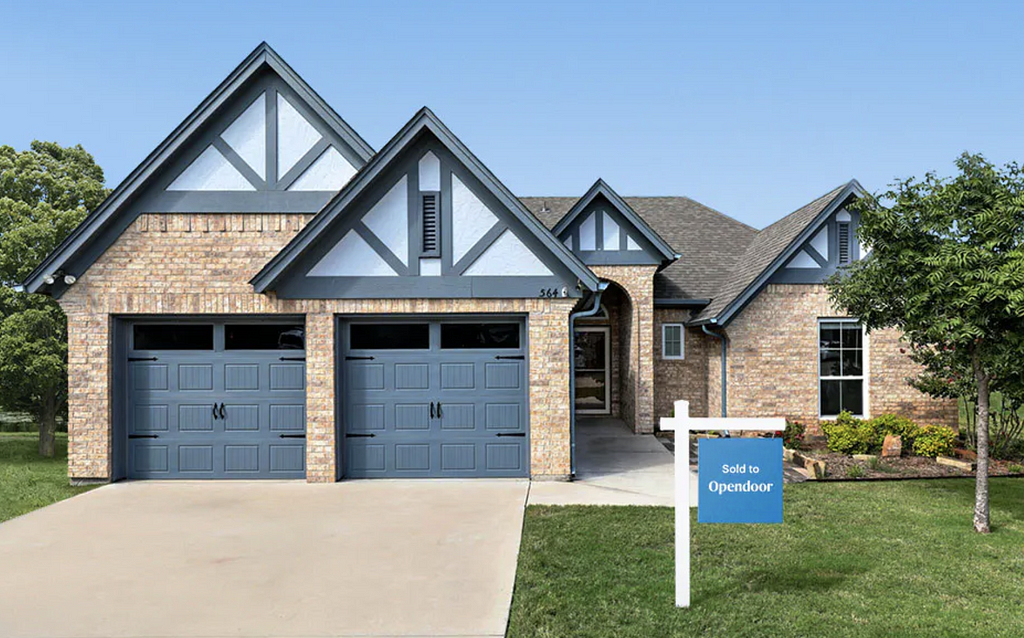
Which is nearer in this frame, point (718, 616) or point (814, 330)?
point (718, 616)

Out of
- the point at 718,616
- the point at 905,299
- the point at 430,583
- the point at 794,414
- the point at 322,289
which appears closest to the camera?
the point at 718,616

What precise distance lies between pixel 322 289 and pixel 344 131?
274cm

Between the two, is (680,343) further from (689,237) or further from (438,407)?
(438,407)

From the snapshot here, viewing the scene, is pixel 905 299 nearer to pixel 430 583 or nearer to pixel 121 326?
pixel 430 583

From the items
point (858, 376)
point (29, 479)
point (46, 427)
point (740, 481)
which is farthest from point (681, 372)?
point (46, 427)

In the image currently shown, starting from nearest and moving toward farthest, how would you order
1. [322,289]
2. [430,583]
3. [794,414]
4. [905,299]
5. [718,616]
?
[718,616], [430,583], [905,299], [322,289], [794,414]

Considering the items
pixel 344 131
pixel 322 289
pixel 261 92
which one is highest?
pixel 261 92

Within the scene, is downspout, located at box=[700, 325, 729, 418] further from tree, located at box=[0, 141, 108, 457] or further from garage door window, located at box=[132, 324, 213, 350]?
tree, located at box=[0, 141, 108, 457]

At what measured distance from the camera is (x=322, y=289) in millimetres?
10461

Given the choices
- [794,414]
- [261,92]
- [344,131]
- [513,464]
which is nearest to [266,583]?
[513,464]

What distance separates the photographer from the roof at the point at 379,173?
10031 mm

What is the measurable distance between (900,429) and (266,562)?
12.1m

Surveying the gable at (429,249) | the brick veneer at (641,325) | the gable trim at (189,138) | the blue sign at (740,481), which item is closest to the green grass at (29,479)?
the gable trim at (189,138)

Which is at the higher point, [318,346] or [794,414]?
[318,346]
